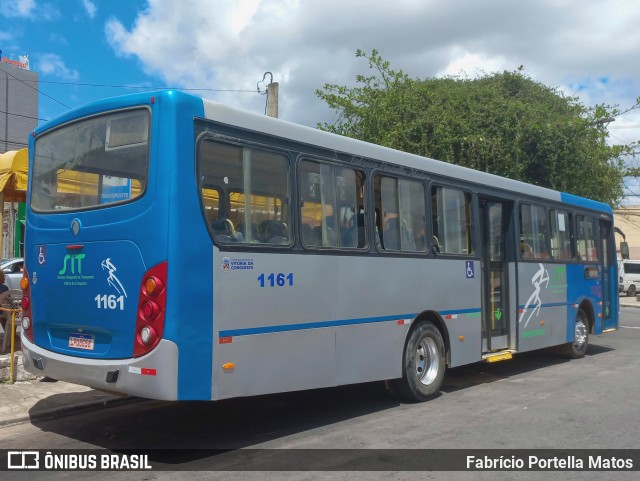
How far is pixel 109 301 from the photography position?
19.2 ft

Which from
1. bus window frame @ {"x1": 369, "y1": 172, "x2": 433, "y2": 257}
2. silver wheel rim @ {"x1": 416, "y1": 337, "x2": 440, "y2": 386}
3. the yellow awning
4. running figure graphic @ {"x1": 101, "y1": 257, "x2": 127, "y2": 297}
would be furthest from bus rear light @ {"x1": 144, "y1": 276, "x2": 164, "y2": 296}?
the yellow awning

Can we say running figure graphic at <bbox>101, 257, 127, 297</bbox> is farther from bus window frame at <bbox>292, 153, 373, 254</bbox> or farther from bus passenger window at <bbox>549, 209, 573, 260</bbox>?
bus passenger window at <bbox>549, 209, 573, 260</bbox>

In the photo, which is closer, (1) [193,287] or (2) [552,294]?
(1) [193,287]

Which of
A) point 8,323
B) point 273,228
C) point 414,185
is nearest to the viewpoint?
point 273,228

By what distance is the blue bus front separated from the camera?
5.58 metres

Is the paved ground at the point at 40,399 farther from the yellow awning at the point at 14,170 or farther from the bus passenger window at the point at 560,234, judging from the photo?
the bus passenger window at the point at 560,234

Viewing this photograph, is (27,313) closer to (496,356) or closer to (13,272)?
(496,356)

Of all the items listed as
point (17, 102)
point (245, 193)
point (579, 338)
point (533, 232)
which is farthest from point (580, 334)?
point (17, 102)

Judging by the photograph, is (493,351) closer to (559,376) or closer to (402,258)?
(559,376)

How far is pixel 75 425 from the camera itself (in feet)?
23.9

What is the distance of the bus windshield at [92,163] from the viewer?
5.94 metres

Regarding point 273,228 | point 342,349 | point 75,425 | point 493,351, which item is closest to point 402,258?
point 342,349

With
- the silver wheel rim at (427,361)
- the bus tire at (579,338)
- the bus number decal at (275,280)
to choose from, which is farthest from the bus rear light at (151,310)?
the bus tire at (579,338)

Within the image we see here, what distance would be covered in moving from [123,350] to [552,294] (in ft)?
27.9
